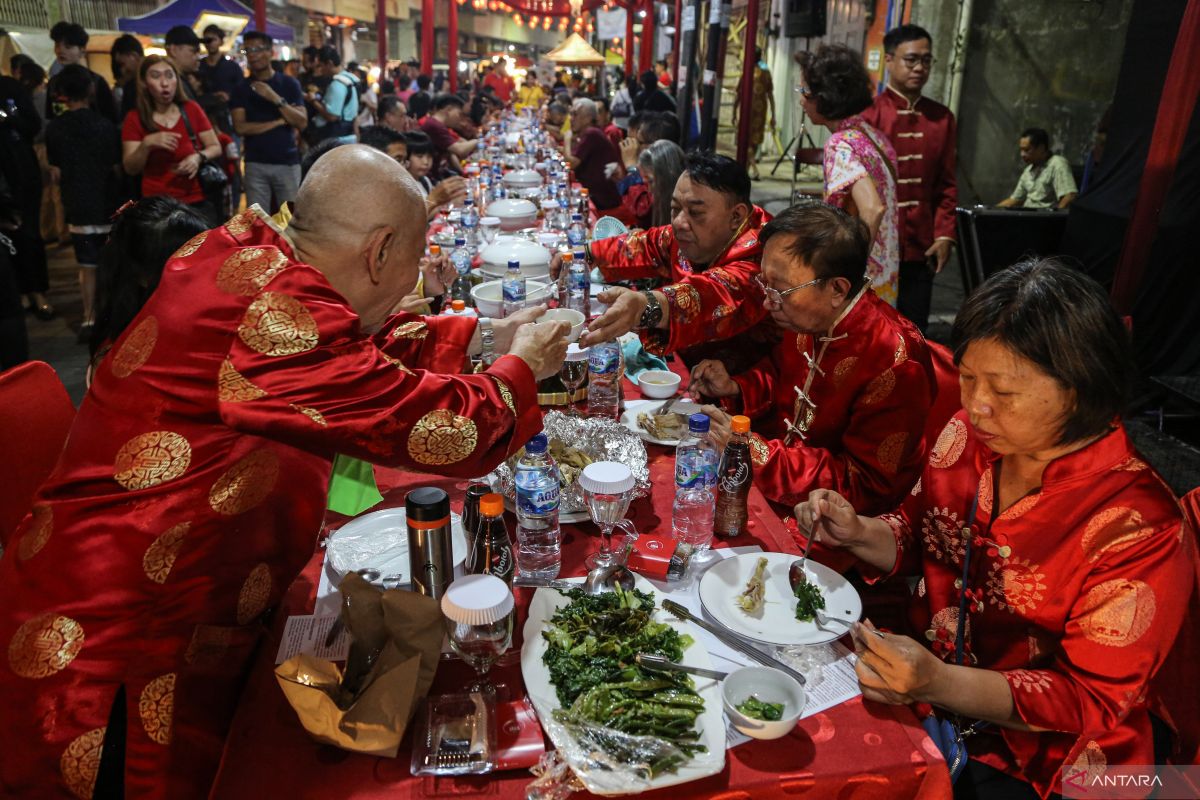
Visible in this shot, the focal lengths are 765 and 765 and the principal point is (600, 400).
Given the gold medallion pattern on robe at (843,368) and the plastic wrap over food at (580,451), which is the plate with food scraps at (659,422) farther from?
the gold medallion pattern on robe at (843,368)

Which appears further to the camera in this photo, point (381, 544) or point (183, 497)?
point (381, 544)

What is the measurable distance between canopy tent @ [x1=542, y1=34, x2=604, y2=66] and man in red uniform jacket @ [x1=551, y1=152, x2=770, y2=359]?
52.4 feet

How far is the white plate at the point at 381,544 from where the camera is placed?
1607mm

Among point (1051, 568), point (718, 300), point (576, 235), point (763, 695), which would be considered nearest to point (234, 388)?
point (763, 695)

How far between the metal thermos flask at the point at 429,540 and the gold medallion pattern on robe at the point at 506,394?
0.23m

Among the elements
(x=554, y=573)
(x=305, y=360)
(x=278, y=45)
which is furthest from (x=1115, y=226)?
(x=278, y=45)

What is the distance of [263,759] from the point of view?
46.6 inches

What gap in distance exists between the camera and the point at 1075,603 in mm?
1409

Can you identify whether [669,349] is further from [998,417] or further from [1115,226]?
[1115,226]

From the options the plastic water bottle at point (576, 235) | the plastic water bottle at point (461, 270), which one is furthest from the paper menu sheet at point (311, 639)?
the plastic water bottle at point (576, 235)

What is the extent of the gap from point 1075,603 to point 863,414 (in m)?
0.89

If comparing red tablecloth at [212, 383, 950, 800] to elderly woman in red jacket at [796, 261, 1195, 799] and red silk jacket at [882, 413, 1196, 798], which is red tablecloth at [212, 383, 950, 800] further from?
red silk jacket at [882, 413, 1196, 798]

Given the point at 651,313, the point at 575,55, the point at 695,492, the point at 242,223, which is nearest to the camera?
the point at 242,223

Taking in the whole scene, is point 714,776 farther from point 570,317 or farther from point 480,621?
point 570,317
